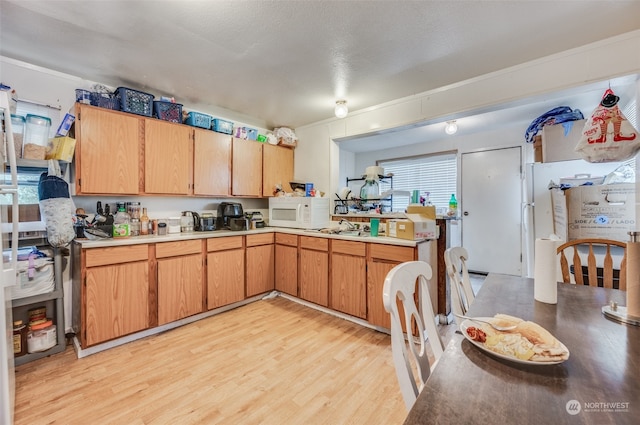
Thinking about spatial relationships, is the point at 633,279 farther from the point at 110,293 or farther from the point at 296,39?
the point at 110,293

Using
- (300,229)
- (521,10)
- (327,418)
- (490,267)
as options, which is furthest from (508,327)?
(490,267)

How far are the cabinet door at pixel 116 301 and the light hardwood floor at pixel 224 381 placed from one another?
0.16 metres

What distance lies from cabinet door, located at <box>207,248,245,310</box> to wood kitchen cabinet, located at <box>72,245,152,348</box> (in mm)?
571

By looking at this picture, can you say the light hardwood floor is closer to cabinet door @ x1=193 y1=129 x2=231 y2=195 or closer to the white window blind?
cabinet door @ x1=193 y1=129 x2=231 y2=195

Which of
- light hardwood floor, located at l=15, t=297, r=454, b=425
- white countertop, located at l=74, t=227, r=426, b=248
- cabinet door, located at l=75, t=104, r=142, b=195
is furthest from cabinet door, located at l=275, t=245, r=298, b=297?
cabinet door, located at l=75, t=104, r=142, b=195

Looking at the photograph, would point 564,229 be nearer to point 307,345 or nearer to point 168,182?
point 307,345

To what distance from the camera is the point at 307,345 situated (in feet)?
7.32

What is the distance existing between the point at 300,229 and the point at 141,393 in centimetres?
206

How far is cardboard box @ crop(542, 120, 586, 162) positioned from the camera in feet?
7.63

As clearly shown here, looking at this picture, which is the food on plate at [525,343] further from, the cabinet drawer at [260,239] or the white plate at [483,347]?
the cabinet drawer at [260,239]

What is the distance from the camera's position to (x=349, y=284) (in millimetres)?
2656

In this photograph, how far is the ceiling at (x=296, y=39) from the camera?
1585mm

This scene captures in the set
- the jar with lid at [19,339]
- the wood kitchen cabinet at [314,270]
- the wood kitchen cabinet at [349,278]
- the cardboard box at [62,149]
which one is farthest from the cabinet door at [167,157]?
the wood kitchen cabinet at [349,278]

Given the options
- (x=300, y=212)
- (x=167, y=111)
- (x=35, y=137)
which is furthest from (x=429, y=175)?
(x=35, y=137)
